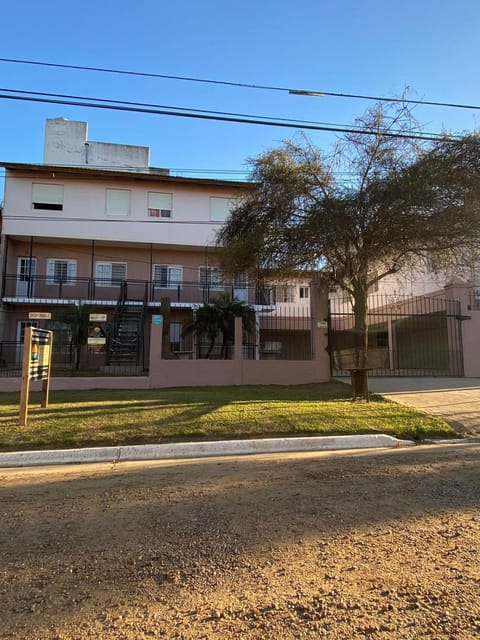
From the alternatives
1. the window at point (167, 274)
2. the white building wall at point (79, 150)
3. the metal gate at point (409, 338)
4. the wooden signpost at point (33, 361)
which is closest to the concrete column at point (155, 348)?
the wooden signpost at point (33, 361)

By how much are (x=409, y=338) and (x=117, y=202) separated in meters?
16.2

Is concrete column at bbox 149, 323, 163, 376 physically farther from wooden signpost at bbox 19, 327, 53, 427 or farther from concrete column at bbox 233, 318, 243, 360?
wooden signpost at bbox 19, 327, 53, 427

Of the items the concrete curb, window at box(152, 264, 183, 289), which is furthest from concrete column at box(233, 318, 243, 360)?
window at box(152, 264, 183, 289)

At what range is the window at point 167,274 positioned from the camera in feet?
80.5

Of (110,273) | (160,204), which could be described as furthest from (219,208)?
(110,273)

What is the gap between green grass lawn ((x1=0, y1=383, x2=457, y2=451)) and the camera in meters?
7.80

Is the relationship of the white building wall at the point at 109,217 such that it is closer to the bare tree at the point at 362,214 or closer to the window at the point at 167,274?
the window at the point at 167,274

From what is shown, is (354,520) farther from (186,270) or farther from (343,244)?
(186,270)

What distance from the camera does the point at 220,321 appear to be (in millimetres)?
18484

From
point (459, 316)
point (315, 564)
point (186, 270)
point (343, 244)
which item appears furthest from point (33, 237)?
point (315, 564)

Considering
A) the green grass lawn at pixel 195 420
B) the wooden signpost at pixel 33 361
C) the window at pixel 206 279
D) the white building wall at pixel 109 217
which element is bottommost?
the green grass lawn at pixel 195 420

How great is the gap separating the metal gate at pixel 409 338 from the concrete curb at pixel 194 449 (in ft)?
15.8

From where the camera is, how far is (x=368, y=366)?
40.2 feet

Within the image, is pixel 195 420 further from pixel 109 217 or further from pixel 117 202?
pixel 117 202
